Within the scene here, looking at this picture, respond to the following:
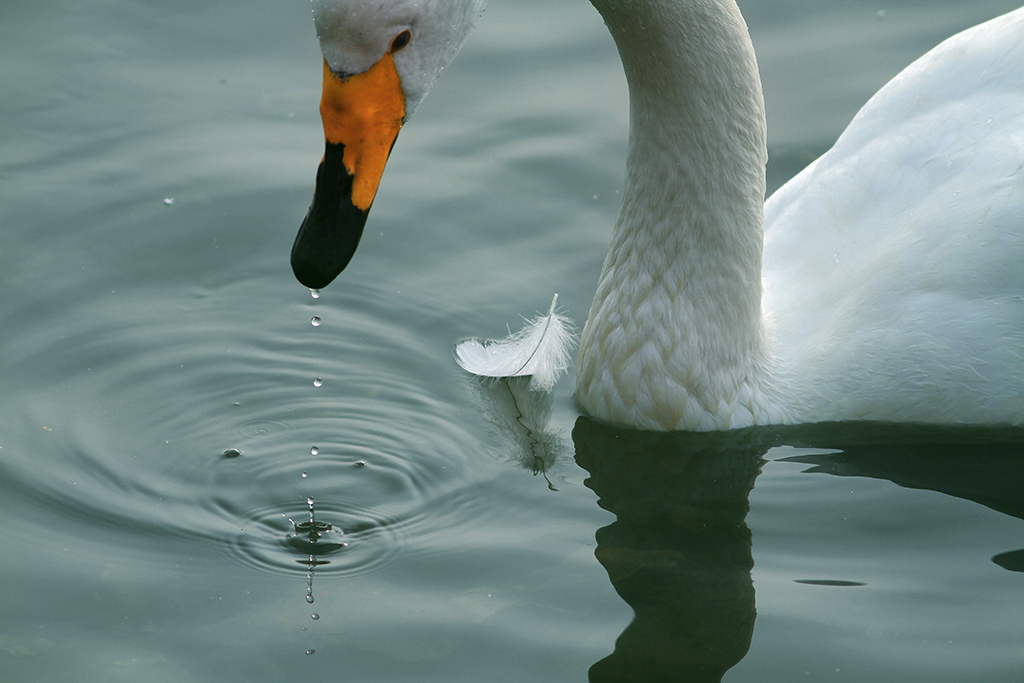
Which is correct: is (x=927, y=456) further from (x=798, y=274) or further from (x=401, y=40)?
(x=401, y=40)

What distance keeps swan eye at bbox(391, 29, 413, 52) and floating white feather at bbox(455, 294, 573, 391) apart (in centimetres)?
159

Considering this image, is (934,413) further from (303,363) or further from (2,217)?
(2,217)

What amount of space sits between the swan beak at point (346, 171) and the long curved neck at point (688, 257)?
0.91 metres

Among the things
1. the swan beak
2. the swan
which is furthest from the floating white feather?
the swan beak

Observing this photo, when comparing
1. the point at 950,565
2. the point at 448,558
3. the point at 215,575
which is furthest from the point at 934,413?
the point at 215,575

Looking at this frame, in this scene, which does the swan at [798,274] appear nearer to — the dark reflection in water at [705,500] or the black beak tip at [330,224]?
the dark reflection in water at [705,500]

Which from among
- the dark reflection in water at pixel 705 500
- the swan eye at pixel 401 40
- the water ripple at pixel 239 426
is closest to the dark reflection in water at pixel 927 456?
the dark reflection in water at pixel 705 500

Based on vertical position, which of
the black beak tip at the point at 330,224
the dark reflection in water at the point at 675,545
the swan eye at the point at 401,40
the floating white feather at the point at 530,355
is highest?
the swan eye at the point at 401,40

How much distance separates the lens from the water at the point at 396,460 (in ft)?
12.3

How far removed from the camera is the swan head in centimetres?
345

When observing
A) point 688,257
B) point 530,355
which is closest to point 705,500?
point 688,257

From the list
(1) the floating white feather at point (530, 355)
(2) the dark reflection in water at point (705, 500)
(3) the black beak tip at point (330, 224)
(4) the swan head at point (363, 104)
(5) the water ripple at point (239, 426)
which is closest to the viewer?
(4) the swan head at point (363, 104)

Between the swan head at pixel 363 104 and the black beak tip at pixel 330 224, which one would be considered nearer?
the swan head at pixel 363 104

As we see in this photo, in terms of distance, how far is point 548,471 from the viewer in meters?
4.52
